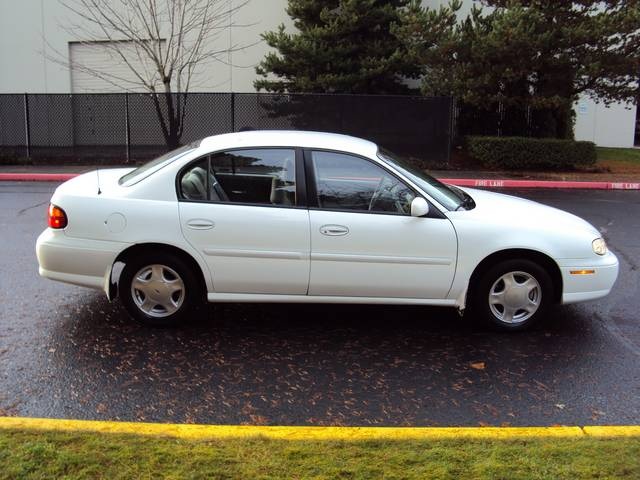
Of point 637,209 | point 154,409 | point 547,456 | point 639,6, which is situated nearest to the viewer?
point 547,456

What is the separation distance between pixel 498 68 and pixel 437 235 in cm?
1258

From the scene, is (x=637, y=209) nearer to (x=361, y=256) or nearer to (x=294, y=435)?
(x=361, y=256)

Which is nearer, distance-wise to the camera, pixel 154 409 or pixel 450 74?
pixel 154 409

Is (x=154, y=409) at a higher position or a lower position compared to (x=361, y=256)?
lower

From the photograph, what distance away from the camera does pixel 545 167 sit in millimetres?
17578

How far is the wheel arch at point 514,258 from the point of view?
15.9 feet

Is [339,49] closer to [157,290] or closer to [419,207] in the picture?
[419,207]

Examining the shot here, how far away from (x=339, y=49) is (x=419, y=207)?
15028 millimetres

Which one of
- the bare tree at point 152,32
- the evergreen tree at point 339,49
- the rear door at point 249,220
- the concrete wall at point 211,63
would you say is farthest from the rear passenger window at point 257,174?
the concrete wall at point 211,63

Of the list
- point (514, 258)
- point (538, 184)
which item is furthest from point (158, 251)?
point (538, 184)

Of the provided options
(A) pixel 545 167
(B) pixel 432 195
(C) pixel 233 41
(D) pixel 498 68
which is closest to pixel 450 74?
(D) pixel 498 68

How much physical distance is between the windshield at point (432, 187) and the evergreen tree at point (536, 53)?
1111 centimetres

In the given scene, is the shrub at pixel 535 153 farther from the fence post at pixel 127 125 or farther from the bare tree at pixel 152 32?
the fence post at pixel 127 125

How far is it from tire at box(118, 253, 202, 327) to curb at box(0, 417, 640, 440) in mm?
1557
